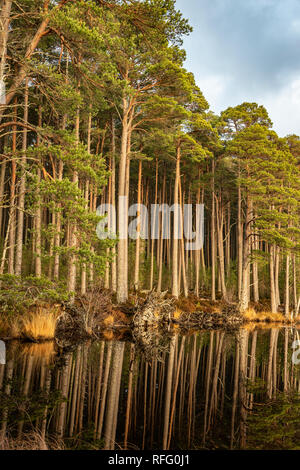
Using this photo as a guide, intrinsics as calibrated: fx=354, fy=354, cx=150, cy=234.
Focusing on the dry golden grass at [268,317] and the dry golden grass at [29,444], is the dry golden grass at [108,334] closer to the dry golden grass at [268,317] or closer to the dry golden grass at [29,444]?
the dry golden grass at [29,444]

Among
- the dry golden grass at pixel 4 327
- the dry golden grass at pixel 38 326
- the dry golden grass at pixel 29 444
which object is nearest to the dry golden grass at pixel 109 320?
the dry golden grass at pixel 38 326

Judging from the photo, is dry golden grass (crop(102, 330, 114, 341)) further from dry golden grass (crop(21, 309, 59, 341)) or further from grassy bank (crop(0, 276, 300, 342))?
dry golden grass (crop(21, 309, 59, 341))

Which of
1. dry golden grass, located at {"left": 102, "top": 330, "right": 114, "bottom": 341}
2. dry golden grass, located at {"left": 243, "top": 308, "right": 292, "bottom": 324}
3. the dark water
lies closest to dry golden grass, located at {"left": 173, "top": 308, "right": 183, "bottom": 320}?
dry golden grass, located at {"left": 102, "top": 330, "right": 114, "bottom": 341}

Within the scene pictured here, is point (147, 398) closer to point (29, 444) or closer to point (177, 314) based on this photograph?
point (29, 444)

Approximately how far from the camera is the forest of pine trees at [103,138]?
8797mm

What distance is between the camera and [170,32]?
13.3 metres

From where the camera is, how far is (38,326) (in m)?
10.5

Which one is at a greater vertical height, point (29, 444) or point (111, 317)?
point (29, 444)

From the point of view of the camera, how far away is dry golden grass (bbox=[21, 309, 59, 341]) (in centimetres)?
1044

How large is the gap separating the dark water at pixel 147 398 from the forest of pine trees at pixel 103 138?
7.28ft

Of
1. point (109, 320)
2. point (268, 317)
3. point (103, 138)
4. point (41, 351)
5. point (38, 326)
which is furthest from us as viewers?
point (268, 317)

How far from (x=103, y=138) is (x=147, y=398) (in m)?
16.9

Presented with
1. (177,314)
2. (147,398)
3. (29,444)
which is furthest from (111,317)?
(29,444)
